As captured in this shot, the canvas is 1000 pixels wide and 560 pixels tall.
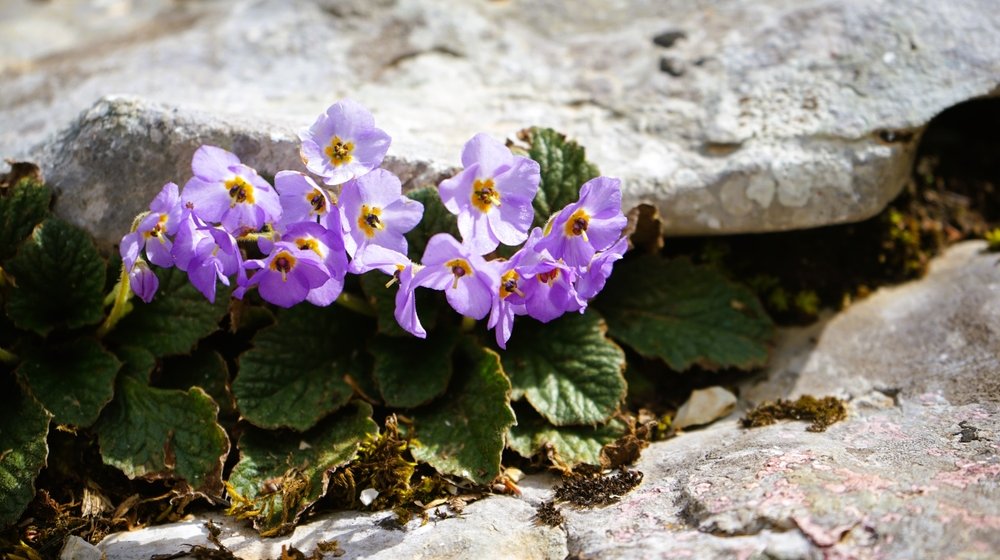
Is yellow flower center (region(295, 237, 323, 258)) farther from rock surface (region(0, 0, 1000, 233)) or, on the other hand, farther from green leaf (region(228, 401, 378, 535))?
rock surface (region(0, 0, 1000, 233))

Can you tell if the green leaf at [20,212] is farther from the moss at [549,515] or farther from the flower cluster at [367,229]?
the moss at [549,515]

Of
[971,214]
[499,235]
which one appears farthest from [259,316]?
[971,214]

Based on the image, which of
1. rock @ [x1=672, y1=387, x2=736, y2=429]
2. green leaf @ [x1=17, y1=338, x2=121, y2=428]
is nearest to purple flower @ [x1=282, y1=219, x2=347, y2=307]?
green leaf @ [x1=17, y1=338, x2=121, y2=428]

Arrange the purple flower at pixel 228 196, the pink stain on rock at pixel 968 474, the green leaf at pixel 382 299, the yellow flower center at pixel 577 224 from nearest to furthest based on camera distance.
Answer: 1. the pink stain on rock at pixel 968 474
2. the purple flower at pixel 228 196
3. the yellow flower center at pixel 577 224
4. the green leaf at pixel 382 299

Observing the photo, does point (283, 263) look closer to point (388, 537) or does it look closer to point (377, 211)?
point (377, 211)

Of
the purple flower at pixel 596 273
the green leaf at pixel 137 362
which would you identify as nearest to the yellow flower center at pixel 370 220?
the purple flower at pixel 596 273
